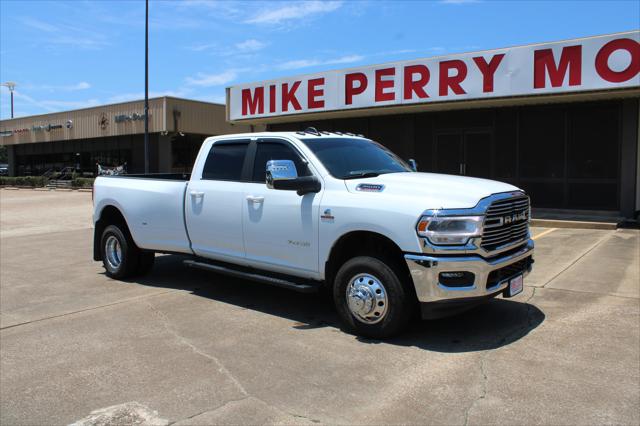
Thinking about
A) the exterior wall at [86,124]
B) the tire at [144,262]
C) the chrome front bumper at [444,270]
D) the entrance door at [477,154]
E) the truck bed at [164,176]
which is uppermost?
the exterior wall at [86,124]

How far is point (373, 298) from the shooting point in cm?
485

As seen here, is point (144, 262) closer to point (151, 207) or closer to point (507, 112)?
point (151, 207)

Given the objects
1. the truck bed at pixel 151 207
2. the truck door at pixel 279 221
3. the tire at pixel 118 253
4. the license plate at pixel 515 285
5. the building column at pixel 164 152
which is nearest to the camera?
the license plate at pixel 515 285

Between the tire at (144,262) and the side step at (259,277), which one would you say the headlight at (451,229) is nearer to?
the side step at (259,277)

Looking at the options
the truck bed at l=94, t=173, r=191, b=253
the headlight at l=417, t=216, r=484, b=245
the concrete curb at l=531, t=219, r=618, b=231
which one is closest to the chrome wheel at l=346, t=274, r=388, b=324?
the headlight at l=417, t=216, r=484, b=245

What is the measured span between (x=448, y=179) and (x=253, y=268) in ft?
7.96

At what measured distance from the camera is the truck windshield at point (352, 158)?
5.55 m

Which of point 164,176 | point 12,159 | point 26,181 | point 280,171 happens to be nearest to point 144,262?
point 164,176

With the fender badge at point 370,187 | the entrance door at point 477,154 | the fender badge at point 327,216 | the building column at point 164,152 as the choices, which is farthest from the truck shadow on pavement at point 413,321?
the building column at point 164,152

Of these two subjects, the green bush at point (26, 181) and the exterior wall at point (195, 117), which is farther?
the green bush at point (26, 181)

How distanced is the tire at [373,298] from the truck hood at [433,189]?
26.0 inches

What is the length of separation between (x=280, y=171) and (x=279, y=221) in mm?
644

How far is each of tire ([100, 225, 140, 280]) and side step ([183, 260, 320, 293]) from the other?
59.7 inches

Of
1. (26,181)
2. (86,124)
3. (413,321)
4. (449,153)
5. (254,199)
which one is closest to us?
(413,321)
